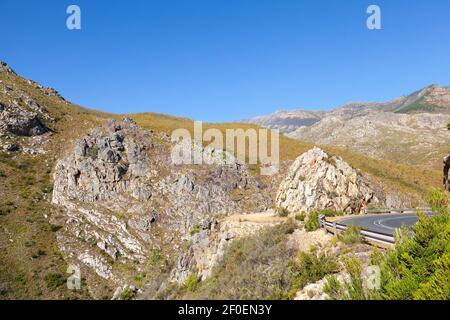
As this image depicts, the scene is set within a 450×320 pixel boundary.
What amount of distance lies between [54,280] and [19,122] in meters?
37.0

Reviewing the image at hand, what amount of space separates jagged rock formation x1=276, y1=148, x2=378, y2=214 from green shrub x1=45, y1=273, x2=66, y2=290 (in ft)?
89.3

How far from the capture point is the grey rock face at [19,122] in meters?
66.2

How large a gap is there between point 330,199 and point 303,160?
4686 mm

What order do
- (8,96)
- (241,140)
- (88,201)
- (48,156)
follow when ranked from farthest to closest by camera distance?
→ (241,140) → (8,96) → (48,156) → (88,201)

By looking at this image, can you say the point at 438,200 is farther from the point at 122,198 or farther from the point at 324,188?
the point at 122,198

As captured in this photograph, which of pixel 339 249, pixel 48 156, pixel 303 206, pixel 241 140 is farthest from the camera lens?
pixel 241 140

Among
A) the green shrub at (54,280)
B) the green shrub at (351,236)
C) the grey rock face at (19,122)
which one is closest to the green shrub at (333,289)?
the green shrub at (351,236)

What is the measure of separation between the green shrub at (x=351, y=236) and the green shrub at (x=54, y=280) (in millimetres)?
35515

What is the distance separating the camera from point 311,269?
47.9ft

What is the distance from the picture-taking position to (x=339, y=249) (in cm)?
1725

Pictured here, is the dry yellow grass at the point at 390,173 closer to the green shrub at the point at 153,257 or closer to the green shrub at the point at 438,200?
the green shrub at the point at 153,257

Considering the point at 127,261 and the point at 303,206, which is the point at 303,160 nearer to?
the point at 303,206

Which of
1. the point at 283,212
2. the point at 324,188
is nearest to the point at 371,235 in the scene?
the point at 324,188
